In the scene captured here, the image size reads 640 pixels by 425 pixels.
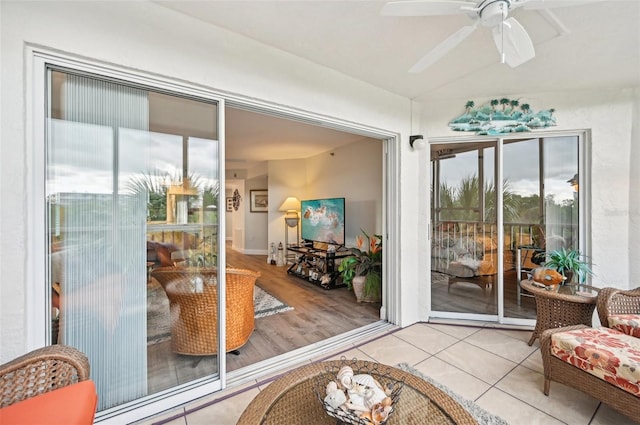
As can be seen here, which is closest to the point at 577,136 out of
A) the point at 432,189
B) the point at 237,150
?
the point at 432,189

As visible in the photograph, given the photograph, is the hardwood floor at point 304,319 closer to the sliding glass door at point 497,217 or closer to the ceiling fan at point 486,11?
the sliding glass door at point 497,217

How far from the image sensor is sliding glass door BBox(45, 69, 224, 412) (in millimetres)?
1476

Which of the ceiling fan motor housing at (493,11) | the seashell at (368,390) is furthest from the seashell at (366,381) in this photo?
the ceiling fan motor housing at (493,11)

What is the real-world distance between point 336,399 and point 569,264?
9.27 ft

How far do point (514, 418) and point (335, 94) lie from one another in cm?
269

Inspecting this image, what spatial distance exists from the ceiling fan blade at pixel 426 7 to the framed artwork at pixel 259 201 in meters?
6.42

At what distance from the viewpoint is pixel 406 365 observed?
221 cm

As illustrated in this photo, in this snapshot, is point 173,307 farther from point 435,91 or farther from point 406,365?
point 435,91

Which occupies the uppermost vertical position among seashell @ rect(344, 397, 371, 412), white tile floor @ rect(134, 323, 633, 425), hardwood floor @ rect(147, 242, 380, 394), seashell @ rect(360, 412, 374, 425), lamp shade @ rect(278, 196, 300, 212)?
lamp shade @ rect(278, 196, 300, 212)

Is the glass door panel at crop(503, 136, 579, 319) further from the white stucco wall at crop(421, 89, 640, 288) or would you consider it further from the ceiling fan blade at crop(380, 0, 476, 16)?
the ceiling fan blade at crop(380, 0, 476, 16)

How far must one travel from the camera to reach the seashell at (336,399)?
1007 millimetres

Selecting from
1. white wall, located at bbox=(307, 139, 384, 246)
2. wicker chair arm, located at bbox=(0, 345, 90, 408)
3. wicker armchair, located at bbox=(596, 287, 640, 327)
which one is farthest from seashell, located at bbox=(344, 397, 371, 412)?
white wall, located at bbox=(307, 139, 384, 246)

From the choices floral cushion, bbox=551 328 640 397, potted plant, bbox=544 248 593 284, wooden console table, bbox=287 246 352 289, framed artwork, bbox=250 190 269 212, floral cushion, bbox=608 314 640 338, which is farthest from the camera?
framed artwork, bbox=250 190 269 212

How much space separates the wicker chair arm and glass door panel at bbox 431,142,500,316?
125 inches
